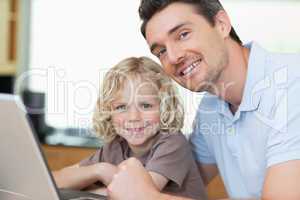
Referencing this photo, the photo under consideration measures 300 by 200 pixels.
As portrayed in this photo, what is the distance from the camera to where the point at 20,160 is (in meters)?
0.84

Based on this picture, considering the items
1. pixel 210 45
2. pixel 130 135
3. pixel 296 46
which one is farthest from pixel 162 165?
pixel 296 46

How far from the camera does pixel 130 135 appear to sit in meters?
1.47

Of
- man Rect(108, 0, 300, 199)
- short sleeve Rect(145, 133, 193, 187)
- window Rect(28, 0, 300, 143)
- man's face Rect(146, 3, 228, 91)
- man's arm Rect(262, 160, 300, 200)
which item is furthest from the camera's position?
window Rect(28, 0, 300, 143)

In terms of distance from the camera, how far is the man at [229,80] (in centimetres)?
111

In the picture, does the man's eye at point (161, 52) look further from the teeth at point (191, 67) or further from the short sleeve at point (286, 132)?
the short sleeve at point (286, 132)

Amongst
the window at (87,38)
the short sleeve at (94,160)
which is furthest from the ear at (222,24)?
the window at (87,38)

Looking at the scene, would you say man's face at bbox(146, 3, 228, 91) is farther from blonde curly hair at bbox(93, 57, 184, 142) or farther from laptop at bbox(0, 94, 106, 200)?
laptop at bbox(0, 94, 106, 200)

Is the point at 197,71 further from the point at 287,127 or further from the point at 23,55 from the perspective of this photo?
the point at 23,55

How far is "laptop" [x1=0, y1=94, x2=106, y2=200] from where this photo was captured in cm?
77

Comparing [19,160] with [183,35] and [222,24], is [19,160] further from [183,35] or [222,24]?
[222,24]

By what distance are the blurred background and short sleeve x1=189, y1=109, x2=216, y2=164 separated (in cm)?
133

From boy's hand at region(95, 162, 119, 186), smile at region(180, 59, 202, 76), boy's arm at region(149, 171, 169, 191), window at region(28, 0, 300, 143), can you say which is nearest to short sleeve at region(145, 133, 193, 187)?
boy's arm at region(149, 171, 169, 191)

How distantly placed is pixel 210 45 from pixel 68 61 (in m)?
1.93

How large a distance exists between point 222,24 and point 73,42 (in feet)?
6.14
